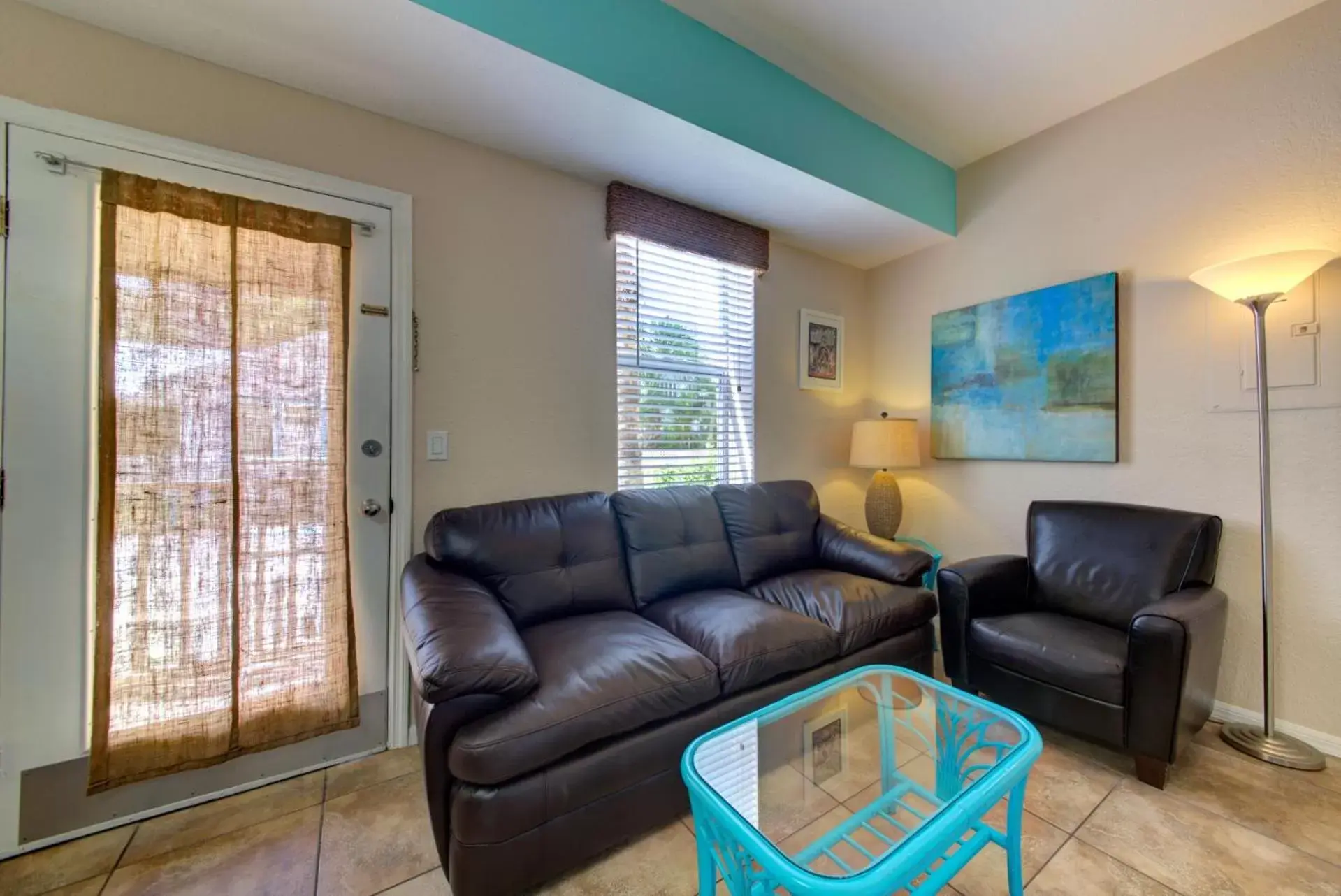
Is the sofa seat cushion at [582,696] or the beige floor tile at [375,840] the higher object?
the sofa seat cushion at [582,696]

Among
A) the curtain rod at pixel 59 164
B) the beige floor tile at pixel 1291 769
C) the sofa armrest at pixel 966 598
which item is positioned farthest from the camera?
the sofa armrest at pixel 966 598

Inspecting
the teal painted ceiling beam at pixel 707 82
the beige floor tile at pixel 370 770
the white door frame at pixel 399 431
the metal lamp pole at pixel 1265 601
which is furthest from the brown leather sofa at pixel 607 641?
the teal painted ceiling beam at pixel 707 82

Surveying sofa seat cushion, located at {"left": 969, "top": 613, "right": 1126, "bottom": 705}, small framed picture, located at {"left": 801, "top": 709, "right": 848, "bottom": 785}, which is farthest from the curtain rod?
sofa seat cushion, located at {"left": 969, "top": 613, "right": 1126, "bottom": 705}

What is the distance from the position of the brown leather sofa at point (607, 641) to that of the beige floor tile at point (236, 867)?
0.44m

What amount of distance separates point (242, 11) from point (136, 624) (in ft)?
5.93

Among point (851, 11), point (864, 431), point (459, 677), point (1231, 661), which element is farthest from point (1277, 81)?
point (459, 677)

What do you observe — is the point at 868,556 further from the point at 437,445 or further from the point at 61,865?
the point at 61,865

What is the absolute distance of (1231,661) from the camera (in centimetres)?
201

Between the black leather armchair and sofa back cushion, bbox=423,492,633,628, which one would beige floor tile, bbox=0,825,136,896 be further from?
the black leather armchair

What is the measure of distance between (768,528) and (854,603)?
61 cm

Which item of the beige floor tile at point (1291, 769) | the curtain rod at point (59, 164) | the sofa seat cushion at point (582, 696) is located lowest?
the beige floor tile at point (1291, 769)

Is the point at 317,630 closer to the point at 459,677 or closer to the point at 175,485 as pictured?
the point at 175,485

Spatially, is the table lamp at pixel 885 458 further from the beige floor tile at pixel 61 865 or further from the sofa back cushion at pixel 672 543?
the beige floor tile at pixel 61 865

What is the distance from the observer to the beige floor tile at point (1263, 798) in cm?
140
